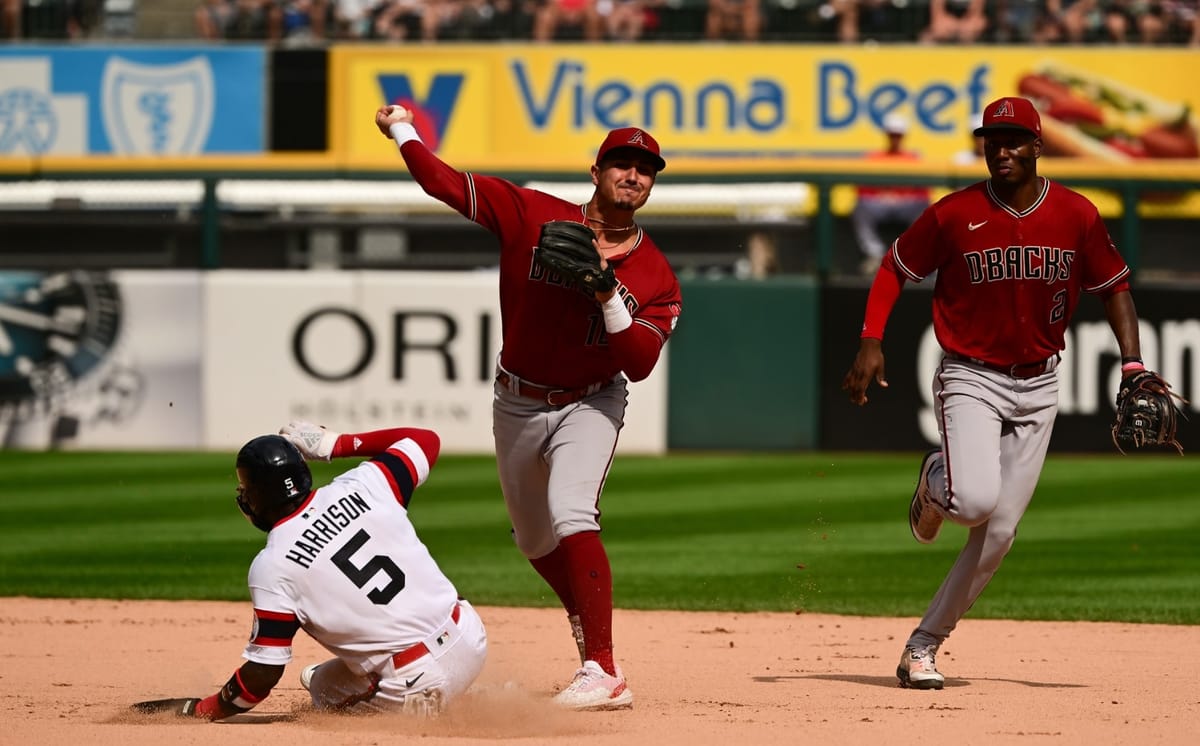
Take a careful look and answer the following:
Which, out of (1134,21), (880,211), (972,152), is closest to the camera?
(880,211)

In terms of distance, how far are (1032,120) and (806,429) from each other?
7.94 metres

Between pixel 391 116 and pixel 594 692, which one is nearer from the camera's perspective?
pixel 594 692

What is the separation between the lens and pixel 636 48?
19.3m

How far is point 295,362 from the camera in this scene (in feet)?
45.4

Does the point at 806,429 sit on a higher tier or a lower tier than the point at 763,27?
lower

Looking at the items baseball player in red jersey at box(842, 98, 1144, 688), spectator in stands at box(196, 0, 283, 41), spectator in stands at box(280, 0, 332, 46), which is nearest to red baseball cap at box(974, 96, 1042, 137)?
baseball player in red jersey at box(842, 98, 1144, 688)

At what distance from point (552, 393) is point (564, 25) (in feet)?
46.7

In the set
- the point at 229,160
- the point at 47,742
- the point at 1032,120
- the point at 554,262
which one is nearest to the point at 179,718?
the point at 47,742

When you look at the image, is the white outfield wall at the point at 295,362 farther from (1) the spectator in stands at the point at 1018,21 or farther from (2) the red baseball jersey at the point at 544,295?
(2) the red baseball jersey at the point at 544,295

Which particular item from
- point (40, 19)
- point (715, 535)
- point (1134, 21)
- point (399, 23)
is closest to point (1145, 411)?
point (715, 535)

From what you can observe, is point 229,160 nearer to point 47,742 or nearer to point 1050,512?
point 1050,512

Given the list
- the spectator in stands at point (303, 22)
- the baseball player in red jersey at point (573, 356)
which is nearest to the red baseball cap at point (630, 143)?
the baseball player in red jersey at point (573, 356)

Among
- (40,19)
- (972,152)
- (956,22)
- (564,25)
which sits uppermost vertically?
(956,22)

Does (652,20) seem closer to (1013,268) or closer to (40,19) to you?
(40,19)
